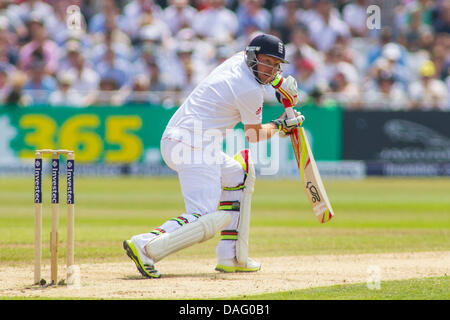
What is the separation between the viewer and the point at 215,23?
1972 centimetres

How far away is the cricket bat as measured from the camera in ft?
23.2

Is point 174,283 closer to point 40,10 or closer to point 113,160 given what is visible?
point 113,160

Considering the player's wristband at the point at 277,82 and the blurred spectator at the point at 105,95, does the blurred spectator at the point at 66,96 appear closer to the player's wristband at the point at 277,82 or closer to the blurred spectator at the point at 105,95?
the blurred spectator at the point at 105,95

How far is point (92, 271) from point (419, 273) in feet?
9.02

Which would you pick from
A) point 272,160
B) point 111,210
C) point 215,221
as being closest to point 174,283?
point 215,221

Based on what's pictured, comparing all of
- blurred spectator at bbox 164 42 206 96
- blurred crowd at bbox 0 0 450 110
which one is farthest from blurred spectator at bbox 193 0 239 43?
blurred spectator at bbox 164 42 206 96

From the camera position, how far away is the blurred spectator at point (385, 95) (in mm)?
18344

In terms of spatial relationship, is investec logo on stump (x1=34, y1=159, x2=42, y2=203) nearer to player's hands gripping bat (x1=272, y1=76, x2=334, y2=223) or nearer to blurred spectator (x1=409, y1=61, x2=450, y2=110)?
player's hands gripping bat (x1=272, y1=76, x2=334, y2=223)

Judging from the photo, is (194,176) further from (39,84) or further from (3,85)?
(3,85)

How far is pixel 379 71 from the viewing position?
18.7m

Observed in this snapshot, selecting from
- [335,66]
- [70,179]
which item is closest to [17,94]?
[335,66]

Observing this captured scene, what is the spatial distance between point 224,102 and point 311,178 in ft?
3.55

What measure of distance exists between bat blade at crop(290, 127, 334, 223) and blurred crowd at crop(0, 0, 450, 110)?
34.1 feet

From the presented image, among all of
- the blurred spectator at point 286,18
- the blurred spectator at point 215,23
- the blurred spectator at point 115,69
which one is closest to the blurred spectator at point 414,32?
the blurred spectator at point 286,18
